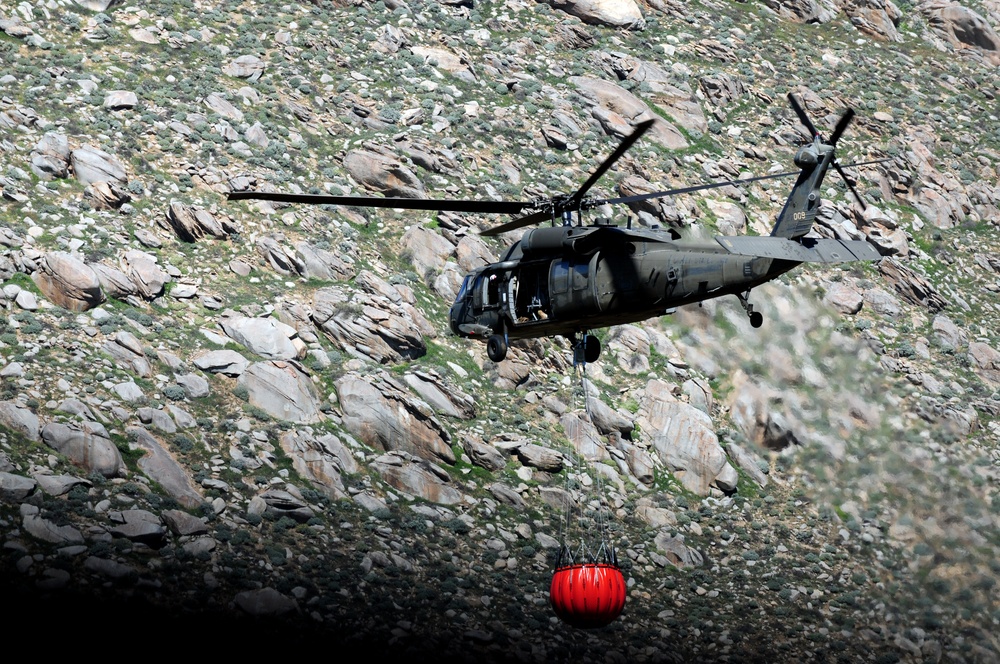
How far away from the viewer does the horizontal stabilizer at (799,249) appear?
24.6 m

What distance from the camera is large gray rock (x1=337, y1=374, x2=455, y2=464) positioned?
38.9 meters

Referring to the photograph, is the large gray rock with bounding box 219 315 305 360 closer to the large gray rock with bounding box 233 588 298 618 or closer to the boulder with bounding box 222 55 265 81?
the large gray rock with bounding box 233 588 298 618

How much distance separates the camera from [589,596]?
27.5 m

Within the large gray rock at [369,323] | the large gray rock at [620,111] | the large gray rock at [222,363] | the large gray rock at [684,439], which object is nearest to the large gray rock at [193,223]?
the large gray rock at [369,323]

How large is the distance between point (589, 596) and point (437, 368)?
51.2ft

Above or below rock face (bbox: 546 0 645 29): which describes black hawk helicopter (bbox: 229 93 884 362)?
above

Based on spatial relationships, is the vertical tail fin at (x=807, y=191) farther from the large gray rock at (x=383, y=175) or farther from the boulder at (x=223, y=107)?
the boulder at (x=223, y=107)

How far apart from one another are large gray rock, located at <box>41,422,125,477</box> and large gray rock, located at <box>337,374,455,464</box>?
25.1ft

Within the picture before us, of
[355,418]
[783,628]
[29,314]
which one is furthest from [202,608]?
[783,628]

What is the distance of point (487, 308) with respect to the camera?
96.8ft

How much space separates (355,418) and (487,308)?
1096 cm

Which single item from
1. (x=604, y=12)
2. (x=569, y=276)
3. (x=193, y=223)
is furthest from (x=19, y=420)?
(x=604, y=12)

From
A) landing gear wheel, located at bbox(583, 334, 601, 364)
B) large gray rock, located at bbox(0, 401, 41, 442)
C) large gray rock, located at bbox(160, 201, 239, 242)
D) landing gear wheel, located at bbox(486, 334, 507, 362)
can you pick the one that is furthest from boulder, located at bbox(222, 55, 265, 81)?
landing gear wheel, located at bbox(583, 334, 601, 364)

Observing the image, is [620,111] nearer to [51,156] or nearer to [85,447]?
[51,156]
